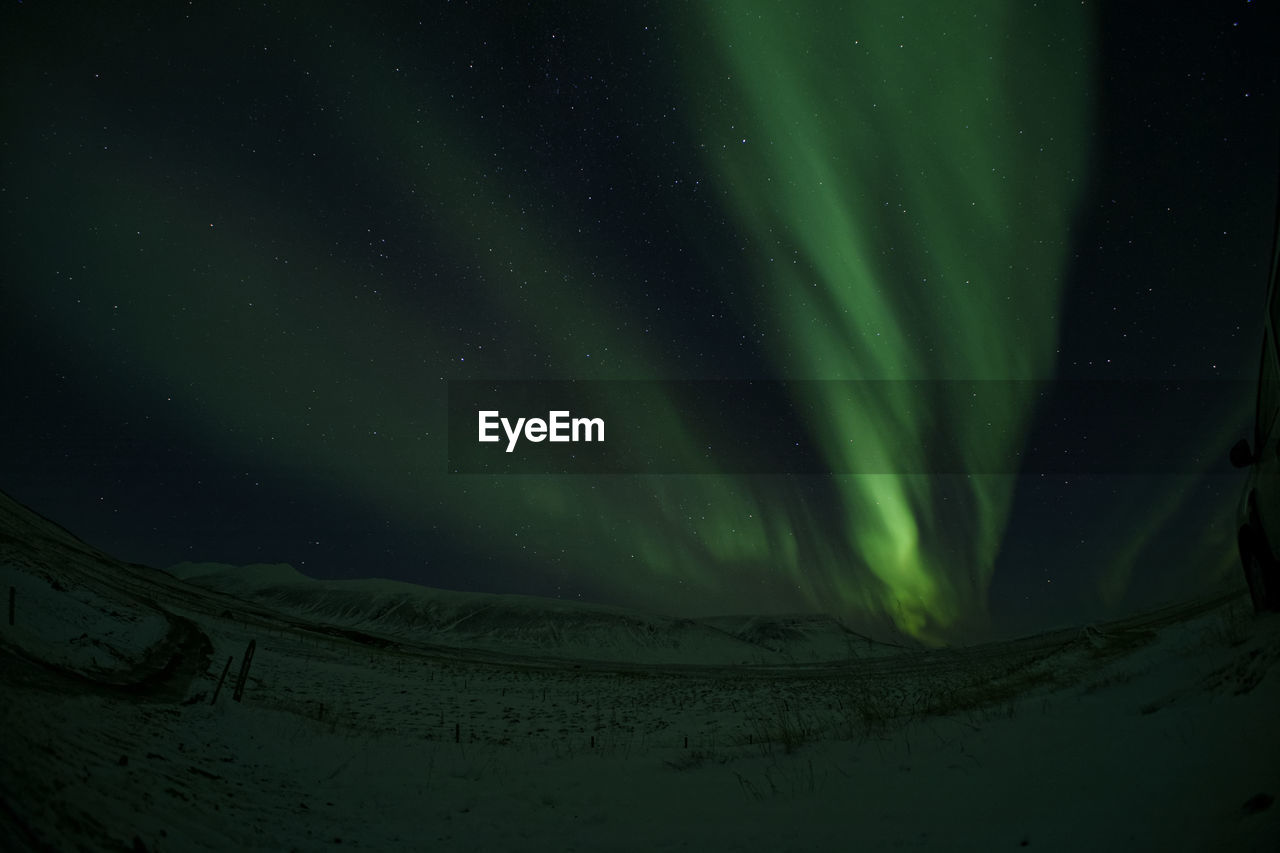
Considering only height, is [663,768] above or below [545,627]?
above

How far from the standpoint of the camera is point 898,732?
26.2 ft

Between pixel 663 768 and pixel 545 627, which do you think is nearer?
pixel 663 768

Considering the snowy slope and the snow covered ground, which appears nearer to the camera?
the snow covered ground

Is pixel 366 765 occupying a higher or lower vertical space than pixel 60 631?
lower

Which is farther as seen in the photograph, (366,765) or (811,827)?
(366,765)

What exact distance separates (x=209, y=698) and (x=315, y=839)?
887 cm

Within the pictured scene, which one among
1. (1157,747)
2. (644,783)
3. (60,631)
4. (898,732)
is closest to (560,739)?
(644,783)

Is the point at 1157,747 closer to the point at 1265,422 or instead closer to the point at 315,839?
the point at 1265,422

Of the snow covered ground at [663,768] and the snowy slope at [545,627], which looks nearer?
the snow covered ground at [663,768]

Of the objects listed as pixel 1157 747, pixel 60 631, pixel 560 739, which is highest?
pixel 60 631

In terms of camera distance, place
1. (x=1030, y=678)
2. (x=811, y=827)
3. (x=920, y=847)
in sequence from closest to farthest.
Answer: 1. (x=920, y=847)
2. (x=811, y=827)
3. (x=1030, y=678)

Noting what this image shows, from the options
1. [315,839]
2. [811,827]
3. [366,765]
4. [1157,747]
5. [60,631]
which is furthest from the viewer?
[60,631]

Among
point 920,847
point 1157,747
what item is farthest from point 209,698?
point 1157,747

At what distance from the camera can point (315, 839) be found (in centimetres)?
572
